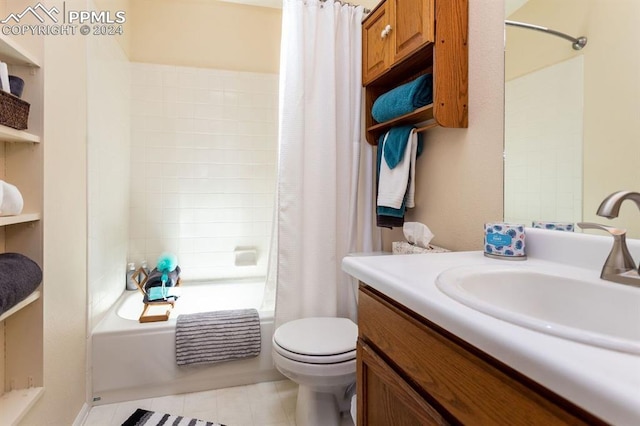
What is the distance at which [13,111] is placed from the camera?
101cm

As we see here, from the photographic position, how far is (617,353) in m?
0.37

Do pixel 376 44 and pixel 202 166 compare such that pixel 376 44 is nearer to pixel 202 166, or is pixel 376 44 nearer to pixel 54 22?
pixel 54 22

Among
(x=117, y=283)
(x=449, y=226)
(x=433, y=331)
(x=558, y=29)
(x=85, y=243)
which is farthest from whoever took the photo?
(x=117, y=283)

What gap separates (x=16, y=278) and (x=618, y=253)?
1545mm

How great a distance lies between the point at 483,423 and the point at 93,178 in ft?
6.08

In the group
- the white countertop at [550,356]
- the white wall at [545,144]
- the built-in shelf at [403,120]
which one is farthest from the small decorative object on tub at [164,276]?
the white wall at [545,144]

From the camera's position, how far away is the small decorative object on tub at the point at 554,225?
2.95 ft

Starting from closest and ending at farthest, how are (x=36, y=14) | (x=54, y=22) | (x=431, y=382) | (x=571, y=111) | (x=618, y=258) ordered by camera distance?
(x=431, y=382) < (x=618, y=258) < (x=571, y=111) < (x=36, y=14) < (x=54, y=22)

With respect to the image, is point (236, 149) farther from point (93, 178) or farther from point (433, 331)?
point (433, 331)

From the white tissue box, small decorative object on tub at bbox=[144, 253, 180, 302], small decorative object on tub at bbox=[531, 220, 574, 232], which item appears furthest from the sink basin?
small decorative object on tub at bbox=[144, 253, 180, 302]

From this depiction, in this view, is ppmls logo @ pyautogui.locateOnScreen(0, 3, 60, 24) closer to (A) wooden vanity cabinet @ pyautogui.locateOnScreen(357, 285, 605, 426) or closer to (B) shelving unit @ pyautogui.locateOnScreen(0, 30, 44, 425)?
(B) shelving unit @ pyautogui.locateOnScreen(0, 30, 44, 425)

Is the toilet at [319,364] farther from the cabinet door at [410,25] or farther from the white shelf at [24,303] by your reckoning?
the cabinet door at [410,25]

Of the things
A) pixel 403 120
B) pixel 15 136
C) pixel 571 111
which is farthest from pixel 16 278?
pixel 571 111

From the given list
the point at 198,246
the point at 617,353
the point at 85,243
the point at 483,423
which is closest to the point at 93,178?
the point at 85,243
